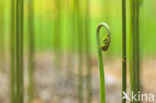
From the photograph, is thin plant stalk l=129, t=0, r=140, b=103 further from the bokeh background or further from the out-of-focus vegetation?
the out-of-focus vegetation

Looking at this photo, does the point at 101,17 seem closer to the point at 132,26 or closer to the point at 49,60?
the point at 49,60

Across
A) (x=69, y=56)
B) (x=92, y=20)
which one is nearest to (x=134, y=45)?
(x=69, y=56)

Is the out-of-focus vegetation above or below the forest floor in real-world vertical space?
above

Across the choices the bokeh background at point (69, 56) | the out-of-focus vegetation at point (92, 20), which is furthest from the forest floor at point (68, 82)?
the out-of-focus vegetation at point (92, 20)

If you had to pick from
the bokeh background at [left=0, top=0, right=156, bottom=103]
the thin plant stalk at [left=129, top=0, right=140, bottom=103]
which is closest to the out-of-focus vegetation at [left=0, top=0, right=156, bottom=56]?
the bokeh background at [left=0, top=0, right=156, bottom=103]

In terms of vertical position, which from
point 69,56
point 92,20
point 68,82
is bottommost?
point 68,82

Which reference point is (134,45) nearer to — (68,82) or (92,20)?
(68,82)

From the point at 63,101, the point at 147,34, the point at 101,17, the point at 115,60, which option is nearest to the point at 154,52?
the point at 147,34

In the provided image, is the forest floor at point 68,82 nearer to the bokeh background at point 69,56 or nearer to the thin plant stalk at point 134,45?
the bokeh background at point 69,56

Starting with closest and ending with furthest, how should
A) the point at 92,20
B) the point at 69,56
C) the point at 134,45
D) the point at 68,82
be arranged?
the point at 134,45 < the point at 68,82 < the point at 69,56 < the point at 92,20
